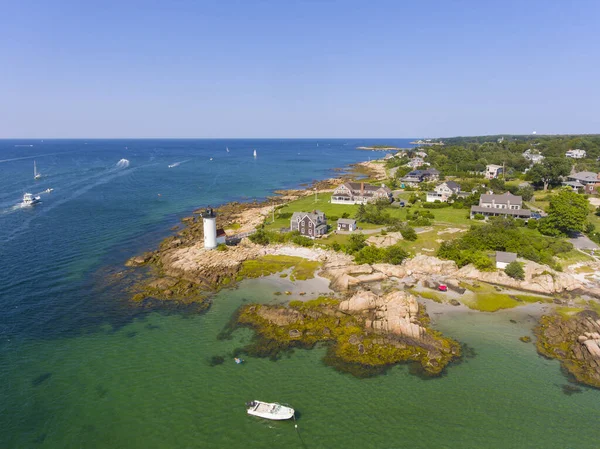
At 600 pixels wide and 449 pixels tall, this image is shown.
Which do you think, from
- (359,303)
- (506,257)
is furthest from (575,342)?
(359,303)

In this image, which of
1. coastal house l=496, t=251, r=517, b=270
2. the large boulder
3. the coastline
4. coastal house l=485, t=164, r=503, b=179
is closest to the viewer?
the coastline

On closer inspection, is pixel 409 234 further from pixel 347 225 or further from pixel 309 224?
pixel 309 224

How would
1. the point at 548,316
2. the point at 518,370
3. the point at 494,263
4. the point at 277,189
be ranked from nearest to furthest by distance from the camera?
the point at 518,370
the point at 548,316
the point at 494,263
the point at 277,189

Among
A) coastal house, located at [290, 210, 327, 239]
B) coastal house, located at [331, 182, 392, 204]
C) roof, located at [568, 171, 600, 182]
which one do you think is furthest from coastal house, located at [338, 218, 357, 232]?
roof, located at [568, 171, 600, 182]

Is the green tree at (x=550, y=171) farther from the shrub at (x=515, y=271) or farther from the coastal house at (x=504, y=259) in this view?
the shrub at (x=515, y=271)

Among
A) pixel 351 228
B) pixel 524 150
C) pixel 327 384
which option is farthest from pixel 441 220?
pixel 524 150

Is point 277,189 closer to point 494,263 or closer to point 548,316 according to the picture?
point 494,263

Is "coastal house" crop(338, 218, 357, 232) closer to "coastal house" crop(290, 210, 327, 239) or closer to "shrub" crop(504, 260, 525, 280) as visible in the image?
"coastal house" crop(290, 210, 327, 239)
